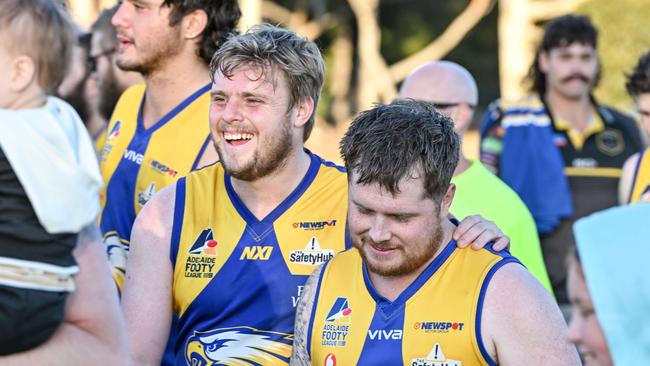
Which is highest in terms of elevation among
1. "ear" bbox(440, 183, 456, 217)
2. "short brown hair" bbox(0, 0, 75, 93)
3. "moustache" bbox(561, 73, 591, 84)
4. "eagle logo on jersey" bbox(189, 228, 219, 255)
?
"short brown hair" bbox(0, 0, 75, 93)

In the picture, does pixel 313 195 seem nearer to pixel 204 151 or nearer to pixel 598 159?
pixel 204 151

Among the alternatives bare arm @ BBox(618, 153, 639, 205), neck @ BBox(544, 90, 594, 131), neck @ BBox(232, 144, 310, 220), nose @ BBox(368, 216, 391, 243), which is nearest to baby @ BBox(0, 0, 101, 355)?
nose @ BBox(368, 216, 391, 243)

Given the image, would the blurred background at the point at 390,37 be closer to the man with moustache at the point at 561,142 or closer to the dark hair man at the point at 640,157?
the man with moustache at the point at 561,142

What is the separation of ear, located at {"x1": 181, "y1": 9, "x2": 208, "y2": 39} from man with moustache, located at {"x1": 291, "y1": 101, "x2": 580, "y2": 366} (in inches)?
72.1

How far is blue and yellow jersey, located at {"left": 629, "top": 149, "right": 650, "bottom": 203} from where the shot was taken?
21.6 ft

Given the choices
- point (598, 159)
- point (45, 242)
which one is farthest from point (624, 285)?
point (598, 159)

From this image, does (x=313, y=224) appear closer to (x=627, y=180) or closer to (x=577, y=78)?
(x=627, y=180)

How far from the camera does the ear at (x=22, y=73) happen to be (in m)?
2.87

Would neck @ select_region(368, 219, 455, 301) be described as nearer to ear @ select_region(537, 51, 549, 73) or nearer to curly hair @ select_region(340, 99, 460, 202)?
curly hair @ select_region(340, 99, 460, 202)

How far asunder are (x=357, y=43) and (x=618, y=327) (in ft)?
83.5

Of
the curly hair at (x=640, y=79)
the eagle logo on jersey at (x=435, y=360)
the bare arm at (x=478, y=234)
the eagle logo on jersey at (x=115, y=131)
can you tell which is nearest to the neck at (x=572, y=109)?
the curly hair at (x=640, y=79)

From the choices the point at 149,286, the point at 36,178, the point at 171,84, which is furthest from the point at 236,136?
the point at 36,178

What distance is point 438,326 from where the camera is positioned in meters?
4.06

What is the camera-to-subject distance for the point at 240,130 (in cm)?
473
